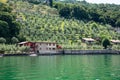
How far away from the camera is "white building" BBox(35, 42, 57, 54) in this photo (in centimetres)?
10531

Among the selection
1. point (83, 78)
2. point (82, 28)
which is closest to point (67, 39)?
point (82, 28)

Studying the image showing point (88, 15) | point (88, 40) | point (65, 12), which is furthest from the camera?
point (88, 15)

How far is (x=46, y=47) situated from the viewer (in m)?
109

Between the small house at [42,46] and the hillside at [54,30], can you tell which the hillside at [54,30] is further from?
the small house at [42,46]

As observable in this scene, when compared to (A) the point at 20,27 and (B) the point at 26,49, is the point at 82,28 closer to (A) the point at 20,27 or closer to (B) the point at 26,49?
(A) the point at 20,27

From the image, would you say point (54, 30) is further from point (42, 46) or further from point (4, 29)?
point (4, 29)

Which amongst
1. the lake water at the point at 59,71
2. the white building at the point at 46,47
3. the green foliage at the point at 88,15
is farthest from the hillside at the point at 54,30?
the lake water at the point at 59,71

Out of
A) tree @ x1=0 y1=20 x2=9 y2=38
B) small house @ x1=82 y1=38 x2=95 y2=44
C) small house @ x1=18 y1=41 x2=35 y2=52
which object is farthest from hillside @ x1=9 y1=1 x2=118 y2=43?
tree @ x1=0 y1=20 x2=9 y2=38

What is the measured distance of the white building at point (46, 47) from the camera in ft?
346

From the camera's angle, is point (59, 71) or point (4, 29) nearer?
point (59, 71)

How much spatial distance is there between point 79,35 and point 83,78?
95.6 meters

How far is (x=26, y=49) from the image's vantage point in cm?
9675

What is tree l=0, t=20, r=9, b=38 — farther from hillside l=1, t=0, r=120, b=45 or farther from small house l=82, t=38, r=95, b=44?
small house l=82, t=38, r=95, b=44


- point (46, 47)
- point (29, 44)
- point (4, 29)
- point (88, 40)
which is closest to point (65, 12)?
point (88, 40)
